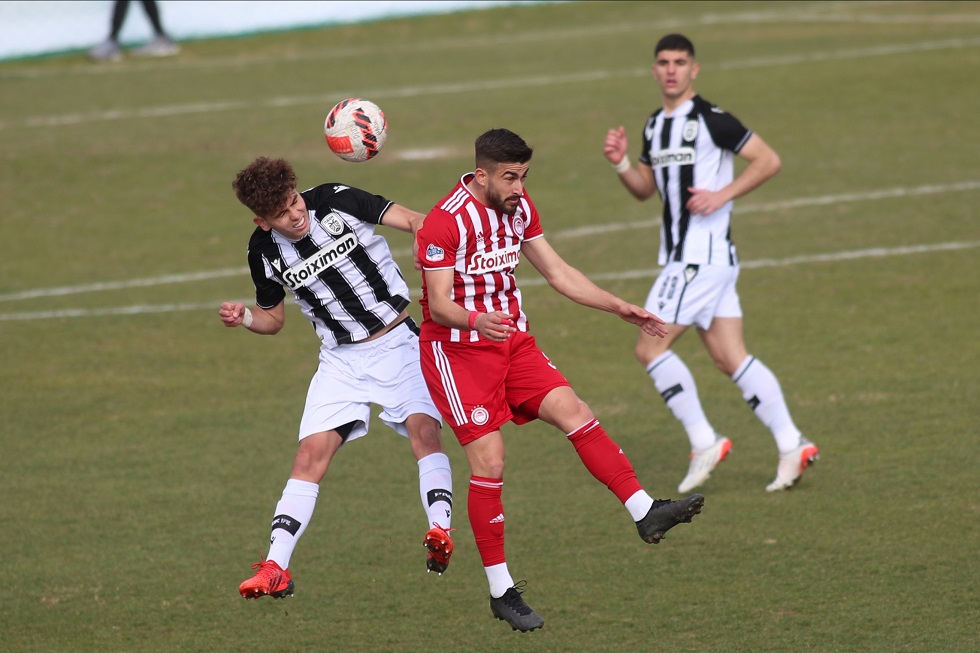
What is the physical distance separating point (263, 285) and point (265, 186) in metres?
0.83

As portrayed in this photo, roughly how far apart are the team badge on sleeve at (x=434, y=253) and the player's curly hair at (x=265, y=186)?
828 millimetres

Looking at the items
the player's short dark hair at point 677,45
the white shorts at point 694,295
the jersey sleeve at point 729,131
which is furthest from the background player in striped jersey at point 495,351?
the player's short dark hair at point 677,45

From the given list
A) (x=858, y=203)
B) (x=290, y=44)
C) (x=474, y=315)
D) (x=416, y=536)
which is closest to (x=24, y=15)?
(x=290, y=44)

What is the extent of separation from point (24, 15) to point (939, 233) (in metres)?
18.7

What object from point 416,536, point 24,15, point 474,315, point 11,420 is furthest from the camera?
point 24,15

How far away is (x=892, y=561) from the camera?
8148 mm

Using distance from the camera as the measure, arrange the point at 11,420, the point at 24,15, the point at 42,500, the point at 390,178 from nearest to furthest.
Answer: the point at 42,500
the point at 11,420
the point at 390,178
the point at 24,15

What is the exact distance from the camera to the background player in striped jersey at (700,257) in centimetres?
940

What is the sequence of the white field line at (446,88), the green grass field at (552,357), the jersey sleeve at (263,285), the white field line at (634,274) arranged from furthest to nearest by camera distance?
the white field line at (446,88) → the white field line at (634,274) → the green grass field at (552,357) → the jersey sleeve at (263,285)

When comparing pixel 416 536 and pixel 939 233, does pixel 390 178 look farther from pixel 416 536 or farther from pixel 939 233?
pixel 416 536

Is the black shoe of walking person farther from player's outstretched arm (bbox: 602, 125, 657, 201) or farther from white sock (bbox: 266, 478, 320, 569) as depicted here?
player's outstretched arm (bbox: 602, 125, 657, 201)

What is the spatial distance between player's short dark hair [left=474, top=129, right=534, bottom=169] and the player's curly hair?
3.26 ft

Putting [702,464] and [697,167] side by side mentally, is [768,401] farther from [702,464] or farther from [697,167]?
[697,167]

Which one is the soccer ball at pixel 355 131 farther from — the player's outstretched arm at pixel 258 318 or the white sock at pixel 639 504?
the white sock at pixel 639 504
